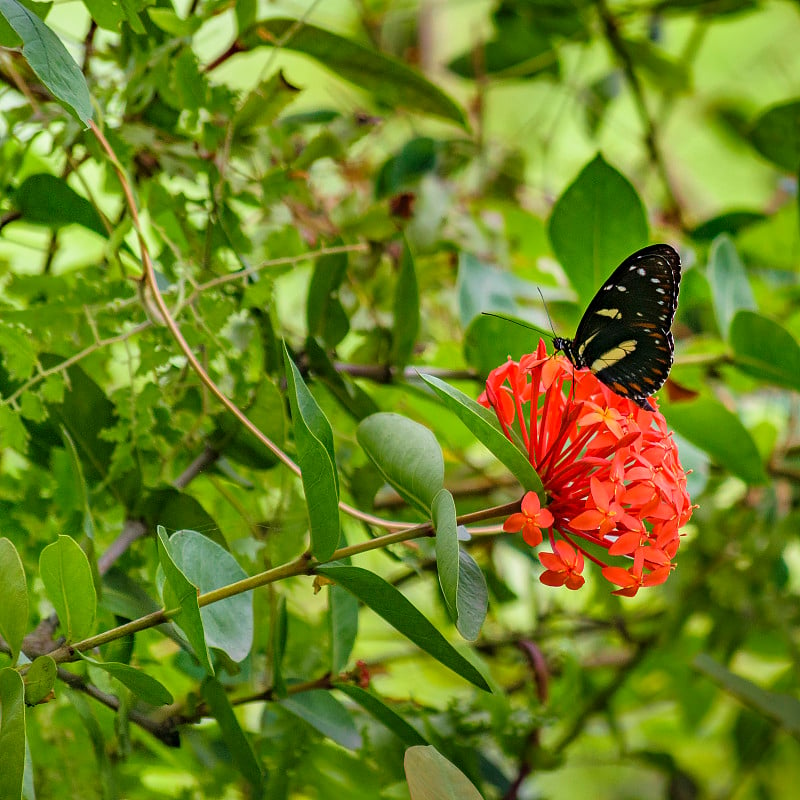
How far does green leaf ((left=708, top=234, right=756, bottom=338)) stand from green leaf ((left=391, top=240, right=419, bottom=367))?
27 centimetres

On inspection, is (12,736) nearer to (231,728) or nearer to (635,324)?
(231,728)

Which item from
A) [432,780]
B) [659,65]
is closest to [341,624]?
[432,780]

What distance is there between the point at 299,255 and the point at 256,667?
1.02 ft

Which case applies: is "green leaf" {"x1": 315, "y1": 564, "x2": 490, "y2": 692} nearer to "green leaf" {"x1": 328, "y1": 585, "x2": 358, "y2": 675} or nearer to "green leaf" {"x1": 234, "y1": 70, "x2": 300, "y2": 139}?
"green leaf" {"x1": 328, "y1": 585, "x2": 358, "y2": 675}

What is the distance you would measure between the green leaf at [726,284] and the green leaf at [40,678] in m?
0.59

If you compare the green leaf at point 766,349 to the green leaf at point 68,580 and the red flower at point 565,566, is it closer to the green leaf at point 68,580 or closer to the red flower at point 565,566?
the red flower at point 565,566

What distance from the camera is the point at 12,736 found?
39 centimetres

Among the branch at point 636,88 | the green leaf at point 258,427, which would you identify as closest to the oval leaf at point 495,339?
the green leaf at point 258,427

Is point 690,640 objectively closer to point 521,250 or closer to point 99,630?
point 521,250

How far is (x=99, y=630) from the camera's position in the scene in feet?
1.75

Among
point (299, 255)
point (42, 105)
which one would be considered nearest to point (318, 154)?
point (299, 255)

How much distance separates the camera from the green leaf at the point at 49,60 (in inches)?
17.4

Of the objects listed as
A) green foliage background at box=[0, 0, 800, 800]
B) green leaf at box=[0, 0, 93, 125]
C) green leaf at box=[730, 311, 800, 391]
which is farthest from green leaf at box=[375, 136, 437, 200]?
green leaf at box=[0, 0, 93, 125]

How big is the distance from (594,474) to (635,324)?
162mm
